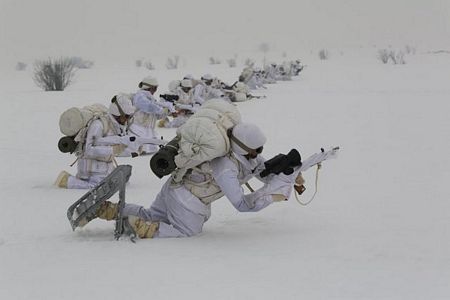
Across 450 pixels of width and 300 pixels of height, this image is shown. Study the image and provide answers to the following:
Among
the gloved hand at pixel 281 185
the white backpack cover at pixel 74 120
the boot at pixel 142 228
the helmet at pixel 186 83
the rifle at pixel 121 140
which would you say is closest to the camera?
the gloved hand at pixel 281 185

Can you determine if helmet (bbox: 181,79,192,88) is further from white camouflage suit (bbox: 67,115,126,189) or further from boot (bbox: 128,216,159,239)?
boot (bbox: 128,216,159,239)

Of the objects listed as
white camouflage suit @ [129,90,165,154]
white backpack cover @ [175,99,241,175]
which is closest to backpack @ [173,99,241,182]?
white backpack cover @ [175,99,241,175]

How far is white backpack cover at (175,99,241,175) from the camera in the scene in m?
5.61

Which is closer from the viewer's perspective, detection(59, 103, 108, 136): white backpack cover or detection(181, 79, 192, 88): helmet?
detection(59, 103, 108, 136): white backpack cover

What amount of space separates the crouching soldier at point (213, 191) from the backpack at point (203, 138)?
10 centimetres

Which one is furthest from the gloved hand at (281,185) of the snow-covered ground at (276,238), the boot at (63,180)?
the boot at (63,180)

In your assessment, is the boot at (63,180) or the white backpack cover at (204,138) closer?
the white backpack cover at (204,138)

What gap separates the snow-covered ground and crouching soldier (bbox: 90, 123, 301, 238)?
159 mm

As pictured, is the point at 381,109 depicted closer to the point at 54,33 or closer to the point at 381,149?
the point at 381,149

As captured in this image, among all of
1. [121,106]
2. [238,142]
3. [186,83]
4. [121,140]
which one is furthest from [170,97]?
[238,142]

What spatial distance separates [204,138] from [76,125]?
3.18m

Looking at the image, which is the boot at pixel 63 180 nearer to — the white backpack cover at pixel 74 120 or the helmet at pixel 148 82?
the white backpack cover at pixel 74 120

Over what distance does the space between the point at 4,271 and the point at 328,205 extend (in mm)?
3430

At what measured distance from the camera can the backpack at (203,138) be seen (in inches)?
221
